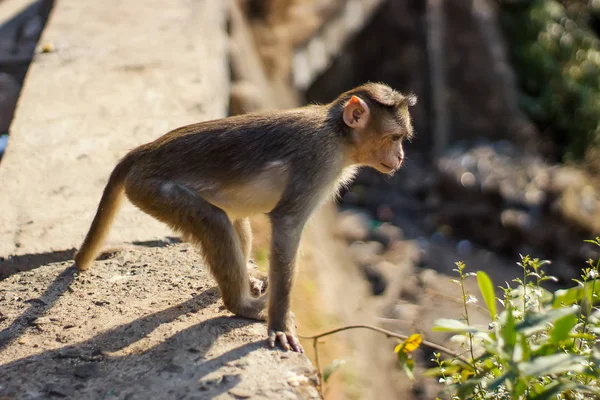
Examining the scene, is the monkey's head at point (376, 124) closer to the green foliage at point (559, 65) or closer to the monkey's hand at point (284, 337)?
the monkey's hand at point (284, 337)

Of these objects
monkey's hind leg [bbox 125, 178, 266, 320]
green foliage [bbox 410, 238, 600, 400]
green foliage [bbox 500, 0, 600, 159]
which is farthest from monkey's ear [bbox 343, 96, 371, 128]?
A: green foliage [bbox 500, 0, 600, 159]

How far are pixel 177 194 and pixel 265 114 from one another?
72 centimetres

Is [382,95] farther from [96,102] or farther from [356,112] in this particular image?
[96,102]

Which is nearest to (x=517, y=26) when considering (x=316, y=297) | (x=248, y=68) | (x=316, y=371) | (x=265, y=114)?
(x=248, y=68)

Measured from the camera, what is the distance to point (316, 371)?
11.6ft

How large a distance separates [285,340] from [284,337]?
0.02 metres

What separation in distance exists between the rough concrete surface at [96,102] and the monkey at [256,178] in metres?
0.72

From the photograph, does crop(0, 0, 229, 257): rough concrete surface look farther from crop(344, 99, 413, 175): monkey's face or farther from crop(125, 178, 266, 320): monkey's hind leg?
crop(344, 99, 413, 175): monkey's face

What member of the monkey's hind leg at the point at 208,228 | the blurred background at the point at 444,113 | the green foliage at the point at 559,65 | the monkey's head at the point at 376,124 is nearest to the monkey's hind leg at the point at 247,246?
the monkey's hind leg at the point at 208,228

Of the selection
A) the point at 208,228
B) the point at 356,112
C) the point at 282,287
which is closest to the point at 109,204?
the point at 208,228

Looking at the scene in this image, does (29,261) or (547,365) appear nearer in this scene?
(547,365)

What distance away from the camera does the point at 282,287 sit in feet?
12.1

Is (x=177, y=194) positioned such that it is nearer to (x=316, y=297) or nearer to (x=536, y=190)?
(x=316, y=297)

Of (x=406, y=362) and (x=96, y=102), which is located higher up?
(x=96, y=102)
